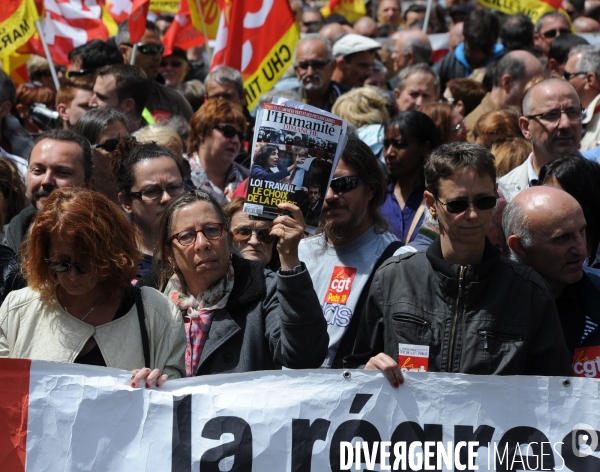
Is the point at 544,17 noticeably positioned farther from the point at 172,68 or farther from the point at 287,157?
the point at 287,157

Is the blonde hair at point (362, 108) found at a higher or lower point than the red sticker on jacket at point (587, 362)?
higher

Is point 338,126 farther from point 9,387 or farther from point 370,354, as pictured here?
point 9,387

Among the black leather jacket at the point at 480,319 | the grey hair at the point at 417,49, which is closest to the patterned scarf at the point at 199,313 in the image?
the black leather jacket at the point at 480,319

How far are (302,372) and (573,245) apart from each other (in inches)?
50.4

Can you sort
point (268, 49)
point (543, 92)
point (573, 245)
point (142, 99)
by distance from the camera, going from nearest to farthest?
1. point (573, 245)
2. point (543, 92)
3. point (142, 99)
4. point (268, 49)

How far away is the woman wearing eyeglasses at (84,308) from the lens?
3.71 m

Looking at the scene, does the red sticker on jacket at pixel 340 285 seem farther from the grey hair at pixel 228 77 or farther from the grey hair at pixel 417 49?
the grey hair at pixel 417 49

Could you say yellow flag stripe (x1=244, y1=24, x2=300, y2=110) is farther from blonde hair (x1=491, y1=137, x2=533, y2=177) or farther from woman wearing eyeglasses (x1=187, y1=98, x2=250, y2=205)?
blonde hair (x1=491, y1=137, x2=533, y2=177)

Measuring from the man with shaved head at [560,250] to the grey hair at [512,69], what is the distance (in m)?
4.02

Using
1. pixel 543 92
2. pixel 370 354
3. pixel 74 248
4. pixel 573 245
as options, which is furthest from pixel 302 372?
pixel 543 92

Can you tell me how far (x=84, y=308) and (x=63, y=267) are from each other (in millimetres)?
195

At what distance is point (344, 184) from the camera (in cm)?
450

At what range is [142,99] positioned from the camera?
7.20 meters

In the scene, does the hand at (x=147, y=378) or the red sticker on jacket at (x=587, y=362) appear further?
the red sticker on jacket at (x=587, y=362)
